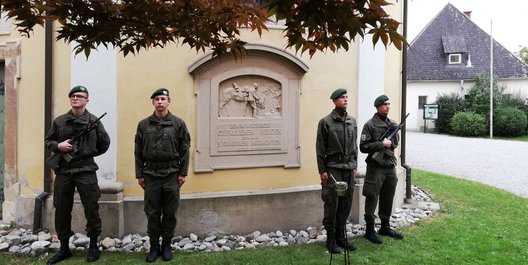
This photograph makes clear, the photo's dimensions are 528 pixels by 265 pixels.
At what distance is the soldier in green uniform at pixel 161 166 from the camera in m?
5.23

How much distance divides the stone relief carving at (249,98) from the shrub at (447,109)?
26.1 m

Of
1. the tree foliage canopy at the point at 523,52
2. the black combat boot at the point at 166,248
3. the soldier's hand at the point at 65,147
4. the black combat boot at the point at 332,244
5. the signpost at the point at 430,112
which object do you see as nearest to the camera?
the soldier's hand at the point at 65,147

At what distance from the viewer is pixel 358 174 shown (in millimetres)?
6988

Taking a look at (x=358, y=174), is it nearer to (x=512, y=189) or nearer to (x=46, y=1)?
(x=46, y=1)

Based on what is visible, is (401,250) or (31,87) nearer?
(401,250)

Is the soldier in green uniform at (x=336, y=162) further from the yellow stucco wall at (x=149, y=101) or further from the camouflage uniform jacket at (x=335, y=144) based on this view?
the yellow stucco wall at (x=149, y=101)

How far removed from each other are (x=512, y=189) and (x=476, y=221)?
175 inches

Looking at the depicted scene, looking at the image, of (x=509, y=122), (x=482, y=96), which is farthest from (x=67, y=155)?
(x=482, y=96)

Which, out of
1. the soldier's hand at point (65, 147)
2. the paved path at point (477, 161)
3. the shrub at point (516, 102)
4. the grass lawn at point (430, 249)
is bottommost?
the grass lawn at point (430, 249)

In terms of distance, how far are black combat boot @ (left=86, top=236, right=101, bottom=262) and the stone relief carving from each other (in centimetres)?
232

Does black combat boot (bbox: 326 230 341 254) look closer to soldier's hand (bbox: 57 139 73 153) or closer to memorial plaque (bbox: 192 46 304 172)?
memorial plaque (bbox: 192 46 304 172)

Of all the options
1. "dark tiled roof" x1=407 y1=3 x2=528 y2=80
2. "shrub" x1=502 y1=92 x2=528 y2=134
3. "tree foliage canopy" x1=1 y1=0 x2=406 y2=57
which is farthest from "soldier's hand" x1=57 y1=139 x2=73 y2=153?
"dark tiled roof" x1=407 y1=3 x2=528 y2=80

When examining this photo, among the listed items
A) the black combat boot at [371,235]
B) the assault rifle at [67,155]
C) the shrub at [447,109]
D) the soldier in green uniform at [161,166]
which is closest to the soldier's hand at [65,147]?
the assault rifle at [67,155]

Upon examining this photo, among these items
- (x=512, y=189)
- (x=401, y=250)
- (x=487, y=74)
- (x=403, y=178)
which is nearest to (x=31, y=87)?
(x=401, y=250)
